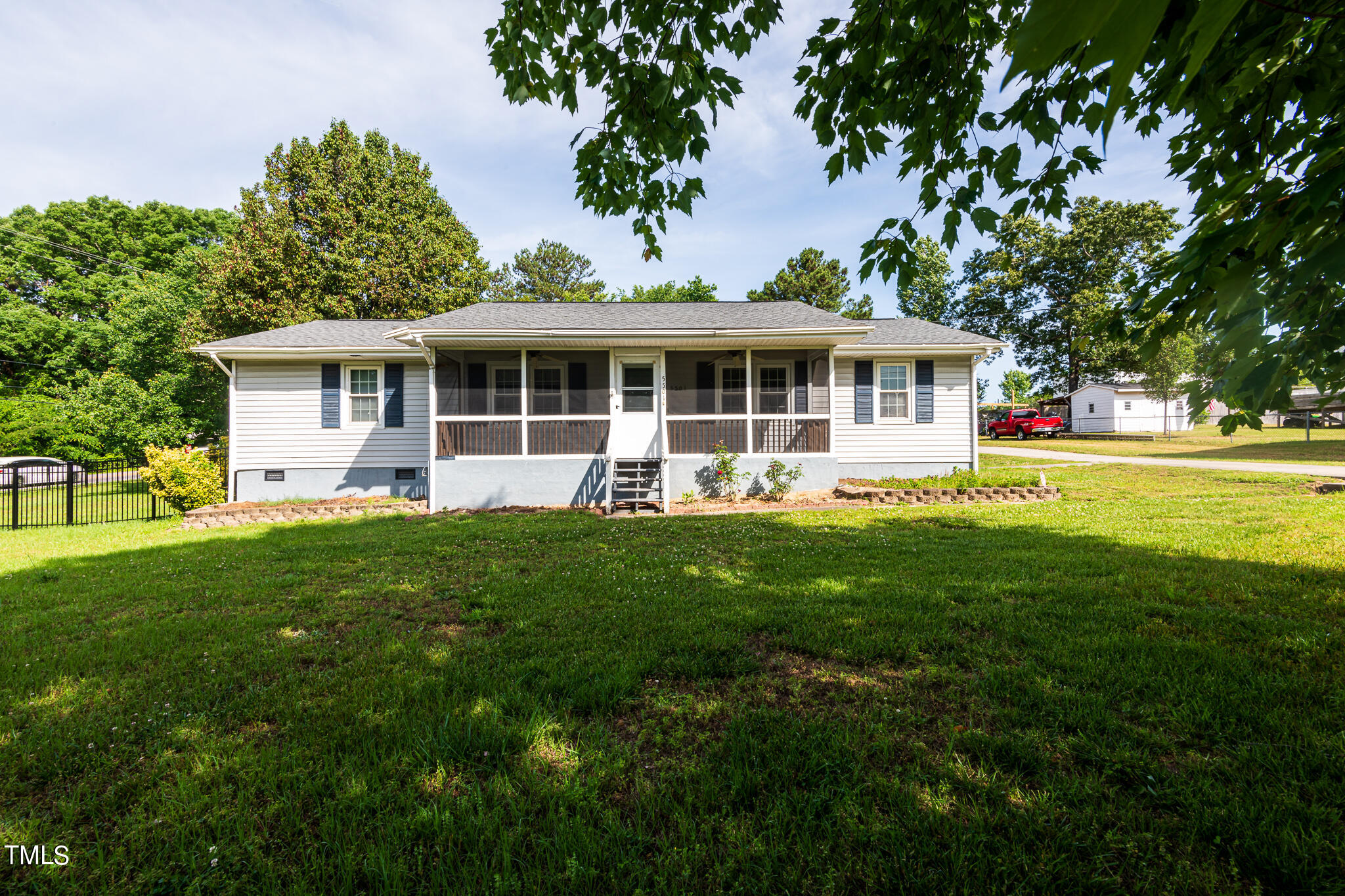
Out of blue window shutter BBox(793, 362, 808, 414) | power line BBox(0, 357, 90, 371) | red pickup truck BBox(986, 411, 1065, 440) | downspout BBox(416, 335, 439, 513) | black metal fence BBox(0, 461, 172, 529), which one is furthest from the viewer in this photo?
red pickup truck BBox(986, 411, 1065, 440)

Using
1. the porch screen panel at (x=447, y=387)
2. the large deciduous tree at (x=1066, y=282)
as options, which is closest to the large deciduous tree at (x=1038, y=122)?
the porch screen panel at (x=447, y=387)

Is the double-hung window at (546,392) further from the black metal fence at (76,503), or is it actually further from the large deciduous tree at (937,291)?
the large deciduous tree at (937,291)

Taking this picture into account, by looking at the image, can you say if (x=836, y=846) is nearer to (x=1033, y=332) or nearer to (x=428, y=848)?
(x=428, y=848)

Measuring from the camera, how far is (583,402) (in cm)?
1092

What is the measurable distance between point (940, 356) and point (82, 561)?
49.5ft

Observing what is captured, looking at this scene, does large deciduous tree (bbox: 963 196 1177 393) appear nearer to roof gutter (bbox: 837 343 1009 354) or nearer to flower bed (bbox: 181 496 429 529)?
roof gutter (bbox: 837 343 1009 354)

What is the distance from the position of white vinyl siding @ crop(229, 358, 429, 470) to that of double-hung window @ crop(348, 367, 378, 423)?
14 cm

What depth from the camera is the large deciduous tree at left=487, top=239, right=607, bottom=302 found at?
3681cm

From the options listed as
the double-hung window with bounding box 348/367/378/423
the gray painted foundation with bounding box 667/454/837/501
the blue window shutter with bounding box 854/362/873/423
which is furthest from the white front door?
the double-hung window with bounding box 348/367/378/423

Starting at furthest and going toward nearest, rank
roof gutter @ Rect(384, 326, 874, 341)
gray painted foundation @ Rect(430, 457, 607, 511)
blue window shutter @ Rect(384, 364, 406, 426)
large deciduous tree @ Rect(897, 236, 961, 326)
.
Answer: large deciduous tree @ Rect(897, 236, 961, 326)
blue window shutter @ Rect(384, 364, 406, 426)
gray painted foundation @ Rect(430, 457, 607, 511)
roof gutter @ Rect(384, 326, 874, 341)

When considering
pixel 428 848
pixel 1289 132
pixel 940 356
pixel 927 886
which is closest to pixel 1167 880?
pixel 927 886

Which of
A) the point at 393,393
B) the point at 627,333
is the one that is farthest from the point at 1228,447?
the point at 393,393

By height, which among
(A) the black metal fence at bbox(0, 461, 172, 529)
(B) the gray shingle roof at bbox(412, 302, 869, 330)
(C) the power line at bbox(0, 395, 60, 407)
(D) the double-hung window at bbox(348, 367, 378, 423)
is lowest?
(A) the black metal fence at bbox(0, 461, 172, 529)

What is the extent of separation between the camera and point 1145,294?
2.46 metres
